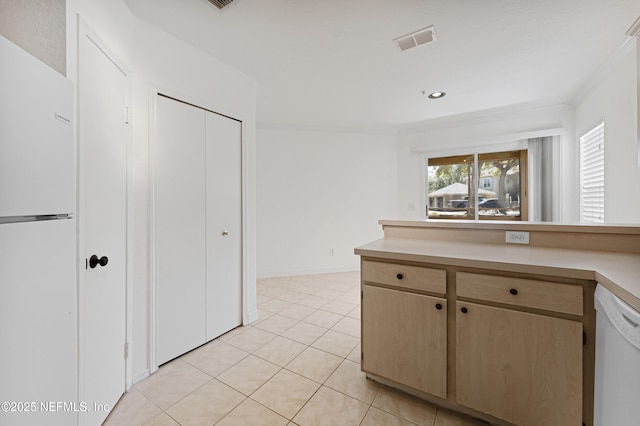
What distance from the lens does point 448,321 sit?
1432 millimetres

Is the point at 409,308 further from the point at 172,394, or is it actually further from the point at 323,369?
the point at 172,394

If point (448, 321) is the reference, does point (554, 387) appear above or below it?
below

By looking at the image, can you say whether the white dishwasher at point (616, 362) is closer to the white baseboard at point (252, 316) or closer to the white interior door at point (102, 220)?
the white interior door at point (102, 220)

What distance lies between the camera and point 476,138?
162 inches

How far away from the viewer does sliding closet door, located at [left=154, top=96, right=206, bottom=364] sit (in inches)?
75.4

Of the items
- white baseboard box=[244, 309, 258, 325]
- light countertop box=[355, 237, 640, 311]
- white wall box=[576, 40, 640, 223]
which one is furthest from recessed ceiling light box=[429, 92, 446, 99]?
white baseboard box=[244, 309, 258, 325]

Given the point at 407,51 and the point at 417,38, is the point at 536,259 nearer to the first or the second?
the point at 417,38

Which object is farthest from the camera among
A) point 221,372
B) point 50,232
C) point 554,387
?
point 221,372

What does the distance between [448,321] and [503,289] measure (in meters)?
0.33

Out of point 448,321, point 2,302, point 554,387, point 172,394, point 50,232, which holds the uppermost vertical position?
point 50,232

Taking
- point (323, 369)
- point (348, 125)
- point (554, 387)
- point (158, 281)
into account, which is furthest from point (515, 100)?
point (158, 281)

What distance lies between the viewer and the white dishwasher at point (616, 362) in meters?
0.83

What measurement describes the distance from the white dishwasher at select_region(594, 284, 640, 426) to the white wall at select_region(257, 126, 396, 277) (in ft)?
12.2

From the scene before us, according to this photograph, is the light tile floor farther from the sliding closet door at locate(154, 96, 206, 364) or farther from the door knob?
the door knob
